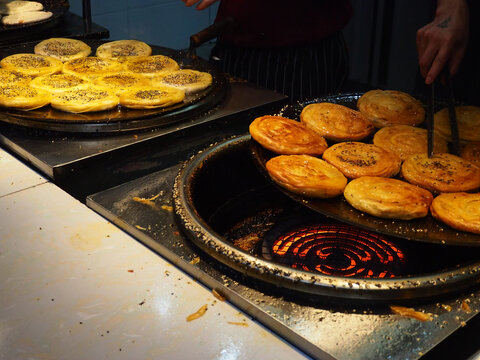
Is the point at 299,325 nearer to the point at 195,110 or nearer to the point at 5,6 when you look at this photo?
the point at 195,110

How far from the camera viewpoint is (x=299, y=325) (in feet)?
3.99

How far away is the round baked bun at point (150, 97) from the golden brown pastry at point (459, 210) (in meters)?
1.14

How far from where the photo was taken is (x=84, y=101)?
2.15 metres

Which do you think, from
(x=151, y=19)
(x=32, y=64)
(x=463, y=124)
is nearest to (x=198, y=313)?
(x=463, y=124)

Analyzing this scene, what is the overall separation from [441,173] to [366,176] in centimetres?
24

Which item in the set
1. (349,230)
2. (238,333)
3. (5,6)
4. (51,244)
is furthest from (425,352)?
(5,6)

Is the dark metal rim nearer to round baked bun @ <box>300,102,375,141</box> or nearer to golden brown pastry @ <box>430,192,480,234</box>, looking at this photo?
golden brown pastry @ <box>430,192,480,234</box>

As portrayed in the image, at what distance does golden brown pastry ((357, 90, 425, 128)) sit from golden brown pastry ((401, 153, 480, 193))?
285 millimetres

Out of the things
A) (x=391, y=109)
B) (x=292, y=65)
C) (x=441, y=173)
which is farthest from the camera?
(x=292, y=65)

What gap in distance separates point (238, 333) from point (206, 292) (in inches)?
6.3

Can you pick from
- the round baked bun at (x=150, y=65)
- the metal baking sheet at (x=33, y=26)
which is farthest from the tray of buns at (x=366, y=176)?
the metal baking sheet at (x=33, y=26)

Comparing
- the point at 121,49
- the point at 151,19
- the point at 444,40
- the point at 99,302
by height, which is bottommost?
the point at 99,302

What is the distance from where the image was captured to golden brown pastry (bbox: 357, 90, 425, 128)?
80.4 inches

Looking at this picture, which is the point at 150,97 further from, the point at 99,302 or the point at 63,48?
the point at 99,302
